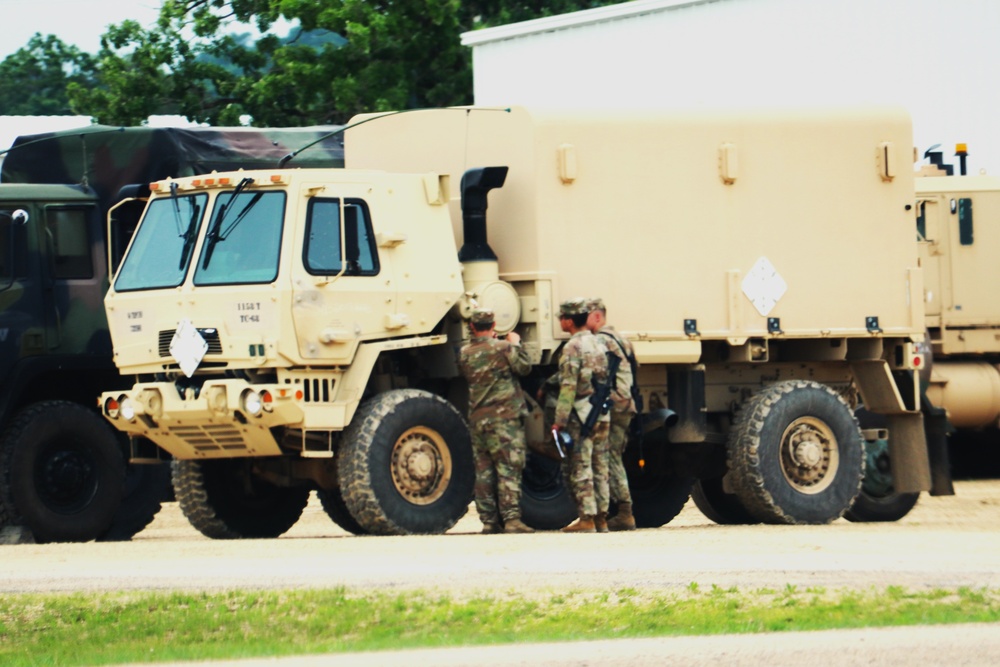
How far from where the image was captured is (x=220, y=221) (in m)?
15.8

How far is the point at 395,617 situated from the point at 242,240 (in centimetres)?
525

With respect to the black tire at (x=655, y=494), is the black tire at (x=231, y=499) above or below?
above

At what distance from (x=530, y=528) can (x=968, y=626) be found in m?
6.89

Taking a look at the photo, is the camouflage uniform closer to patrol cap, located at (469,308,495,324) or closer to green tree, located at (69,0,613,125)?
patrol cap, located at (469,308,495,324)

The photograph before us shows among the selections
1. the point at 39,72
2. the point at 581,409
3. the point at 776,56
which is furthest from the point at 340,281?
the point at 39,72

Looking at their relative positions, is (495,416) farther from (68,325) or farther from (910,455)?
(910,455)

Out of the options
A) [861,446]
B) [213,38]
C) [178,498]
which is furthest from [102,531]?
[213,38]

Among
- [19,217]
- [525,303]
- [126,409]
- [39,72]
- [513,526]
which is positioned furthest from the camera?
[39,72]

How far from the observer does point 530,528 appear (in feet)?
56.3

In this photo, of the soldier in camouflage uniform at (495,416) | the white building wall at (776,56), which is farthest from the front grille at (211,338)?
the white building wall at (776,56)

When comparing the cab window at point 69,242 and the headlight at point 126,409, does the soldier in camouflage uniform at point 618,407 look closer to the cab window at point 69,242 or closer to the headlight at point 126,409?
the headlight at point 126,409

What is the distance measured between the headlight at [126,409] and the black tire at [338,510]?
76.0 inches

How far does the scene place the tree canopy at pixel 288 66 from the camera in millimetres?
34094

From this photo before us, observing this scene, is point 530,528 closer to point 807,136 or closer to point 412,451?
point 412,451
